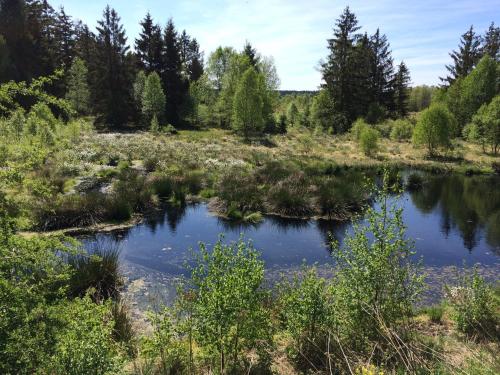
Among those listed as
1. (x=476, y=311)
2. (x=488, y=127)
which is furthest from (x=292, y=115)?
(x=476, y=311)

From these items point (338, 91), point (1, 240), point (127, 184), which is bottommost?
point (127, 184)

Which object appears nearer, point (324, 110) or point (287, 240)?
point (287, 240)

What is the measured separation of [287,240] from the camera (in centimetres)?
1648

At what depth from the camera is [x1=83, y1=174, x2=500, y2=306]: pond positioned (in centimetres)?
1286

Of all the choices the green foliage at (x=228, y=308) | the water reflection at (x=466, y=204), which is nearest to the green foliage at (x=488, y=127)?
the water reflection at (x=466, y=204)

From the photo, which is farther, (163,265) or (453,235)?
(453,235)

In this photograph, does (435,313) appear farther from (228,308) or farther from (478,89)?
A: (478,89)

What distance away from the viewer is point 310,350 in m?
6.70

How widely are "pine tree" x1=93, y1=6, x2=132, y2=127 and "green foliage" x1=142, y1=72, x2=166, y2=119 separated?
371 centimetres

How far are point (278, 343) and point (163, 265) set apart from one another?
6926 mm

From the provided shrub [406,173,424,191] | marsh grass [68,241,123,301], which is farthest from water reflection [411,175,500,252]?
marsh grass [68,241,123,301]

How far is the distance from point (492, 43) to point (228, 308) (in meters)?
78.3

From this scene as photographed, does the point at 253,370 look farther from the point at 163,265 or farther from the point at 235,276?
the point at 163,265

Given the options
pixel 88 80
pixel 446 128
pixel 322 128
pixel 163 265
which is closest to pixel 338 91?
pixel 322 128
